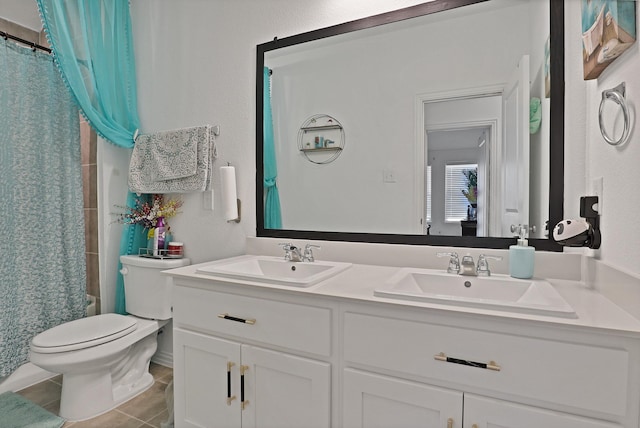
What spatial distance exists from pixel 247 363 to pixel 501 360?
837mm

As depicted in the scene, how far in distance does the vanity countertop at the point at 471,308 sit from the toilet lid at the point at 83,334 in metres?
0.63

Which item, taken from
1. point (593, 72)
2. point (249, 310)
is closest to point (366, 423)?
point (249, 310)

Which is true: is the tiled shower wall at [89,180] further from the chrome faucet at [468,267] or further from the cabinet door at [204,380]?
the chrome faucet at [468,267]

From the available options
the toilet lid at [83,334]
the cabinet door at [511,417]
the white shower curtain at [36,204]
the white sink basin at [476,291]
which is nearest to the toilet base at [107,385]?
the toilet lid at [83,334]

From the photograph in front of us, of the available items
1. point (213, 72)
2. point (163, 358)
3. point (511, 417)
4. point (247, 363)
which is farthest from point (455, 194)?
point (163, 358)

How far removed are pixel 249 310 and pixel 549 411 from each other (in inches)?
36.4

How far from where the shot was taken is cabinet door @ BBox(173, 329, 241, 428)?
1295mm

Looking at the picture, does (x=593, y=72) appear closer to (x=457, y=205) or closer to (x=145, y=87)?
(x=457, y=205)

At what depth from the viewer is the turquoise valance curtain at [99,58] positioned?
1896 mm

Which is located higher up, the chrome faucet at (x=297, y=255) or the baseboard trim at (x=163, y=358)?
the chrome faucet at (x=297, y=255)

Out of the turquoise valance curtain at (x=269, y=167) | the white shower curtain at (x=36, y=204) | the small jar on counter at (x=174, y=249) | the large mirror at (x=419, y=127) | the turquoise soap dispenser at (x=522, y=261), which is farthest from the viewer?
the small jar on counter at (x=174, y=249)

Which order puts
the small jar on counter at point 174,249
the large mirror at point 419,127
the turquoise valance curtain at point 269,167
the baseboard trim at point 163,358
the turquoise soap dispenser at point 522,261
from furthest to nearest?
the baseboard trim at point 163,358, the small jar on counter at point 174,249, the turquoise valance curtain at point 269,167, the large mirror at point 419,127, the turquoise soap dispenser at point 522,261

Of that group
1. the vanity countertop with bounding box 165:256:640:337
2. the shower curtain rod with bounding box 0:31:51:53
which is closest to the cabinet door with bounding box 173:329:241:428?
the vanity countertop with bounding box 165:256:640:337

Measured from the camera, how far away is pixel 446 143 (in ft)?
4.79
